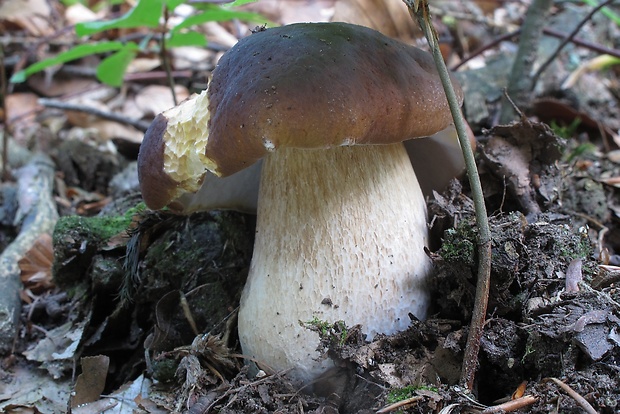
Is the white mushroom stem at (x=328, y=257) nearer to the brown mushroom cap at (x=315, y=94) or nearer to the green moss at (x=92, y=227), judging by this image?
the brown mushroom cap at (x=315, y=94)

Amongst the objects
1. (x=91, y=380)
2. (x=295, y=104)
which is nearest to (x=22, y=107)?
(x=91, y=380)

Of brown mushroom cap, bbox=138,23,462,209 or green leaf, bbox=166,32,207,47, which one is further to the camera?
green leaf, bbox=166,32,207,47

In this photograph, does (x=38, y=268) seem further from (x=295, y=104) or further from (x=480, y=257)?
(x=480, y=257)

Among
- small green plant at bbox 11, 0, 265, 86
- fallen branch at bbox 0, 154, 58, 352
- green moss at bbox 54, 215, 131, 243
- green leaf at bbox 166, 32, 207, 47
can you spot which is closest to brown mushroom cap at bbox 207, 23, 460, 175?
small green plant at bbox 11, 0, 265, 86

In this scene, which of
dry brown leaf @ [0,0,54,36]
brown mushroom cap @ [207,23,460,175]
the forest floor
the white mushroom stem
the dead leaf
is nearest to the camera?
brown mushroom cap @ [207,23,460,175]

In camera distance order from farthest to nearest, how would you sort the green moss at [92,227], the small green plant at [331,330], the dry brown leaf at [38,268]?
the dry brown leaf at [38,268] → the green moss at [92,227] → the small green plant at [331,330]

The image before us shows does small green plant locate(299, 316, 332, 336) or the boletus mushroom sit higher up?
the boletus mushroom

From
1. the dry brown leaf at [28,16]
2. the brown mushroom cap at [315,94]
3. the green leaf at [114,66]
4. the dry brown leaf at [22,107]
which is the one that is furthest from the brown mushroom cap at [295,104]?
the dry brown leaf at [28,16]

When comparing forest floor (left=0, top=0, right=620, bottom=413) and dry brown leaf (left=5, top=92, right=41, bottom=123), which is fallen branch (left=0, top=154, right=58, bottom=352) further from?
dry brown leaf (left=5, top=92, right=41, bottom=123)
